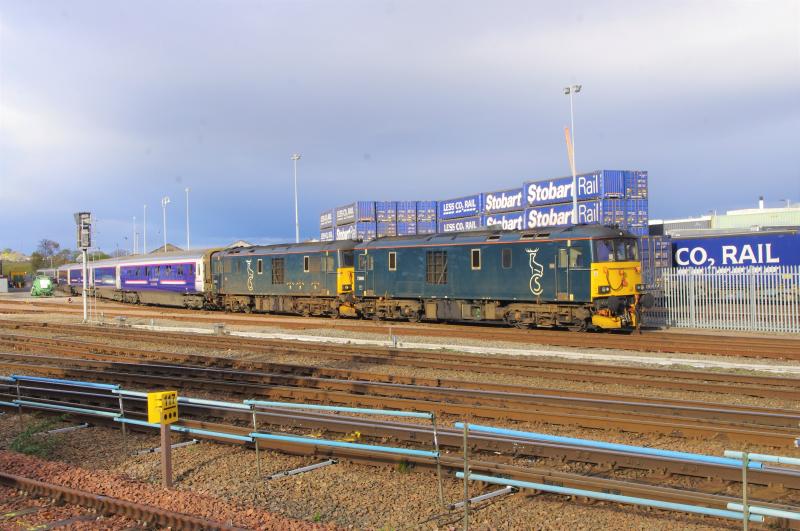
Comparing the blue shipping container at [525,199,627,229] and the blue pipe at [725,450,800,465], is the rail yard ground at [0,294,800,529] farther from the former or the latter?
the blue shipping container at [525,199,627,229]

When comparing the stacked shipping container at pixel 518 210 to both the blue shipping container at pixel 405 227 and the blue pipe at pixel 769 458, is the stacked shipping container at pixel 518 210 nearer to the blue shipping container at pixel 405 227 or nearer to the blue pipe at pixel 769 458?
the blue shipping container at pixel 405 227

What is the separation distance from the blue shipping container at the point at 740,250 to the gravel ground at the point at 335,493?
94.4 feet

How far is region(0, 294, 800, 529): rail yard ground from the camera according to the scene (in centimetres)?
645

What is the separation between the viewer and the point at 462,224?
50.3m

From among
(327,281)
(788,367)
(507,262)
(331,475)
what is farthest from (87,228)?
(788,367)

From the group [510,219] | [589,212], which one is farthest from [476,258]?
[510,219]

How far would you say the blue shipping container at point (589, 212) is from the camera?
3666 cm

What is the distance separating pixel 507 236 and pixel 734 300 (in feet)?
29.0

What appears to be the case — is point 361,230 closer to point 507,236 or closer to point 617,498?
point 507,236

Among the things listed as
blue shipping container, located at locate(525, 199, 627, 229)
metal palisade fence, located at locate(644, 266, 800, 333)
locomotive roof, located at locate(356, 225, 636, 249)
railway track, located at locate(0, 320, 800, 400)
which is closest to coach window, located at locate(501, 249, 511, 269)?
locomotive roof, located at locate(356, 225, 636, 249)

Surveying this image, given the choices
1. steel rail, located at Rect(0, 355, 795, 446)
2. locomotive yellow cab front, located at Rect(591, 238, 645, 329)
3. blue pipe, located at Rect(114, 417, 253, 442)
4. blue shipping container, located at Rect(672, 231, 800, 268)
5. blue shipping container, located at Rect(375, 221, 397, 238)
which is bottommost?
steel rail, located at Rect(0, 355, 795, 446)

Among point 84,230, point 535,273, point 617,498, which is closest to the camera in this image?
point 617,498

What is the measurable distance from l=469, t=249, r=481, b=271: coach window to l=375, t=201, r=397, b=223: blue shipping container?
31.6 metres

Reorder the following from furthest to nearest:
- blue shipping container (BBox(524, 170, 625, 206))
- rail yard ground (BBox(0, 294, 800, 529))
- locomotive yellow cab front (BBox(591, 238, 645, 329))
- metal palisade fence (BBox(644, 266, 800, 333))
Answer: blue shipping container (BBox(524, 170, 625, 206))
metal palisade fence (BBox(644, 266, 800, 333))
locomotive yellow cab front (BBox(591, 238, 645, 329))
rail yard ground (BBox(0, 294, 800, 529))
